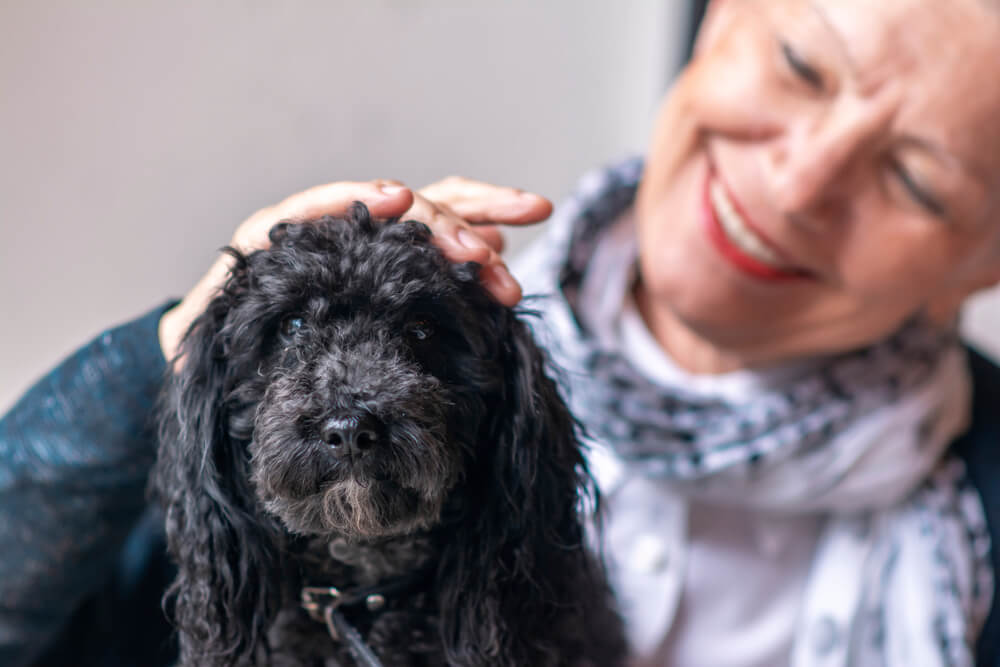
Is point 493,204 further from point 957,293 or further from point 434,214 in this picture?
point 957,293

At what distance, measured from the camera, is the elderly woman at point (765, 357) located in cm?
80

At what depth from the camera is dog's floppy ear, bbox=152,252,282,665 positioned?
685mm

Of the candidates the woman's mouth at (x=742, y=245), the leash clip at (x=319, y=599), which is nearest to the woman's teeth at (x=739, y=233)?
the woman's mouth at (x=742, y=245)

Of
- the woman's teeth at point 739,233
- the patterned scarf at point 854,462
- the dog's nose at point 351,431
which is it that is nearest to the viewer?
the dog's nose at point 351,431

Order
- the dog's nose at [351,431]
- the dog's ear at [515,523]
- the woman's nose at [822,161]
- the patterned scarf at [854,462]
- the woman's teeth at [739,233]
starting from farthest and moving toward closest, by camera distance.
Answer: the patterned scarf at [854,462]
the woman's teeth at [739,233]
the woman's nose at [822,161]
the dog's ear at [515,523]
the dog's nose at [351,431]

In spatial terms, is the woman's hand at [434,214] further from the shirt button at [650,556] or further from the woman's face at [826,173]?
the shirt button at [650,556]

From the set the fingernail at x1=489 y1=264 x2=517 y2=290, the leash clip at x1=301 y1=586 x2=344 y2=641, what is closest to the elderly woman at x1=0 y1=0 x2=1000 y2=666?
the fingernail at x1=489 y1=264 x2=517 y2=290

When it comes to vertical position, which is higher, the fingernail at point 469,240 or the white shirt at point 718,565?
the fingernail at point 469,240

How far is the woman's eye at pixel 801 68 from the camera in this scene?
2.82ft

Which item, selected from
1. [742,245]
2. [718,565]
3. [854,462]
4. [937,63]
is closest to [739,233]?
[742,245]

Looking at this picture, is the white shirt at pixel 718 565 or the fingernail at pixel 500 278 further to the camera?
the white shirt at pixel 718 565

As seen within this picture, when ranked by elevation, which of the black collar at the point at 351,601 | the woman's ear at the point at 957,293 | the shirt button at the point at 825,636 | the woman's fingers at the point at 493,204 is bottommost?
the shirt button at the point at 825,636

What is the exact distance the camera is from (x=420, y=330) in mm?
669

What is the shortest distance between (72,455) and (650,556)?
735mm
